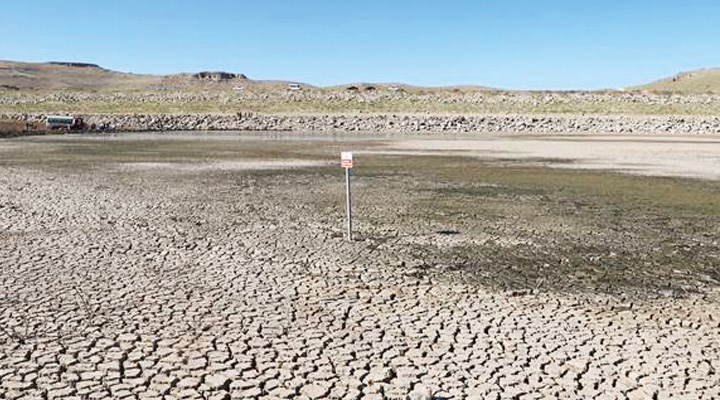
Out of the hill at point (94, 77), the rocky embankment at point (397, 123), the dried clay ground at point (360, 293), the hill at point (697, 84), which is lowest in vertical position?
the dried clay ground at point (360, 293)

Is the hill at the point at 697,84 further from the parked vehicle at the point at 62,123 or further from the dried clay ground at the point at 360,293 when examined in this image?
the dried clay ground at the point at 360,293

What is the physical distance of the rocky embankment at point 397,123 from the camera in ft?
181

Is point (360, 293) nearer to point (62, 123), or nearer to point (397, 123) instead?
point (397, 123)

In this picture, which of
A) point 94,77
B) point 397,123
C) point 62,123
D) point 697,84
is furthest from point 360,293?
point 94,77

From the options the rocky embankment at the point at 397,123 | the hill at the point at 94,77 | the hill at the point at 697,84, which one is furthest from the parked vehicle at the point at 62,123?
the hill at the point at 94,77

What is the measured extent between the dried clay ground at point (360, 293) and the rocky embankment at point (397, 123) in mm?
39082

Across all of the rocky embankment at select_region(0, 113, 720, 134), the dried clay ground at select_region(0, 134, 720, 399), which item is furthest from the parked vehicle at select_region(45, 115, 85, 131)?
the dried clay ground at select_region(0, 134, 720, 399)

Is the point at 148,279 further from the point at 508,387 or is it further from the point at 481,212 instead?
the point at 481,212

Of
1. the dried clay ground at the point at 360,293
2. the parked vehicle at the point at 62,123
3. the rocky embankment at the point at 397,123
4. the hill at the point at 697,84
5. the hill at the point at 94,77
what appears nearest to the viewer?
the dried clay ground at the point at 360,293

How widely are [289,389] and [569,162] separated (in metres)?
25.6

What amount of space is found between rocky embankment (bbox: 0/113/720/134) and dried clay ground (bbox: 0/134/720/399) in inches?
1539

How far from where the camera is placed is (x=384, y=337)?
7.00 meters

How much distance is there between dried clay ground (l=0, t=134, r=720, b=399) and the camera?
596 cm

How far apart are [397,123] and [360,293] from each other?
2073 inches
